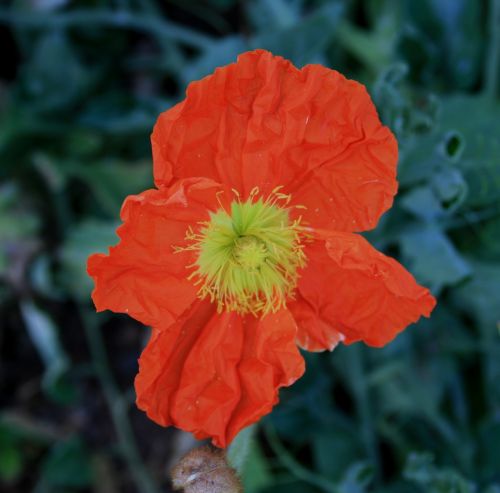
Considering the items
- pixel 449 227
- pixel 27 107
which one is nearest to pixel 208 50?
pixel 27 107

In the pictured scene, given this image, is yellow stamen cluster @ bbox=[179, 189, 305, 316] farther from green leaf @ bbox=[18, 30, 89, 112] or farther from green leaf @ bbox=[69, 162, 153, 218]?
green leaf @ bbox=[18, 30, 89, 112]

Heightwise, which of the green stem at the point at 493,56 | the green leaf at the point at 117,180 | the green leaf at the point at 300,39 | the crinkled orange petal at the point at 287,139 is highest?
the green leaf at the point at 300,39

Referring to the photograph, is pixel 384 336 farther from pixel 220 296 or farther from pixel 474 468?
pixel 474 468

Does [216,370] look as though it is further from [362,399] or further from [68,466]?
[68,466]

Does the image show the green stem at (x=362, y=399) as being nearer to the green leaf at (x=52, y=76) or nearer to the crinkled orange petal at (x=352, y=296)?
the crinkled orange petal at (x=352, y=296)

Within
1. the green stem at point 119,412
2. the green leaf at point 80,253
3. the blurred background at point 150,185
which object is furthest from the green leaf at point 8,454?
the green leaf at point 80,253

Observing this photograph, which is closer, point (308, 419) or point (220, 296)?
point (220, 296)

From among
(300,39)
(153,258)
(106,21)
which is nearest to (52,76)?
(106,21)

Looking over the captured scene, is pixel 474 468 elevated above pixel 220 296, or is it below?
below
